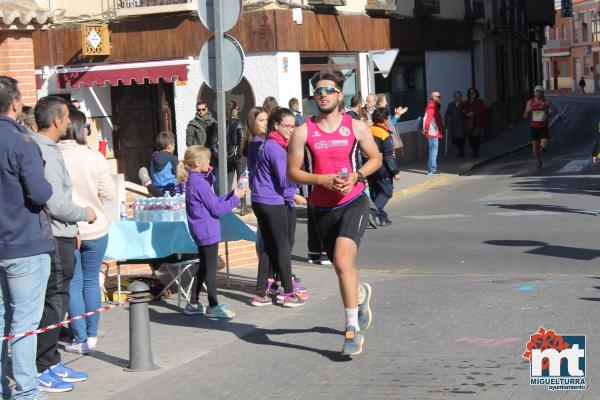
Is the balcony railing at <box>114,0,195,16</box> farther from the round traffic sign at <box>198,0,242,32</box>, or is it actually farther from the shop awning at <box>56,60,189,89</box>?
the round traffic sign at <box>198,0,242,32</box>

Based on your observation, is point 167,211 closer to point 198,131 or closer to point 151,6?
point 198,131

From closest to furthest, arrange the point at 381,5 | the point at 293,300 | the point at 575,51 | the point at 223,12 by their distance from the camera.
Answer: the point at 293,300
the point at 223,12
the point at 381,5
the point at 575,51

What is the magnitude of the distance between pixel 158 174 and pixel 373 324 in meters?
5.21

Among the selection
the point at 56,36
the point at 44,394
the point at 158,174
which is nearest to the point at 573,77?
the point at 56,36

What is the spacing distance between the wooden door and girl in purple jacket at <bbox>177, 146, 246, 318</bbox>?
53.3ft

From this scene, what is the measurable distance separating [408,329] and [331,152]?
161 centimetres

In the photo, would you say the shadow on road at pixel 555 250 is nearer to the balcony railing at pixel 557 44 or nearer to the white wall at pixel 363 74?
the white wall at pixel 363 74

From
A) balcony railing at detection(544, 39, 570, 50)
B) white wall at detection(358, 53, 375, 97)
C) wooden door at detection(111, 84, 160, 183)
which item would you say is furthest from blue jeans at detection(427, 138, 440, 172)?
balcony railing at detection(544, 39, 570, 50)

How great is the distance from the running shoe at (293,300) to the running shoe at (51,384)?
2996mm

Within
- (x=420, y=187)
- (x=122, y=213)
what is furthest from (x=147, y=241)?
(x=420, y=187)

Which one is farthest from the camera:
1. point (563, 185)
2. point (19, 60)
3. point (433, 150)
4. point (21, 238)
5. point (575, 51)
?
point (575, 51)

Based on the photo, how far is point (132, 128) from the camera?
2572cm

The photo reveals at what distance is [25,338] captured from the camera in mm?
6723

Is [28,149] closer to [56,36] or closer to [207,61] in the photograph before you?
[207,61]
